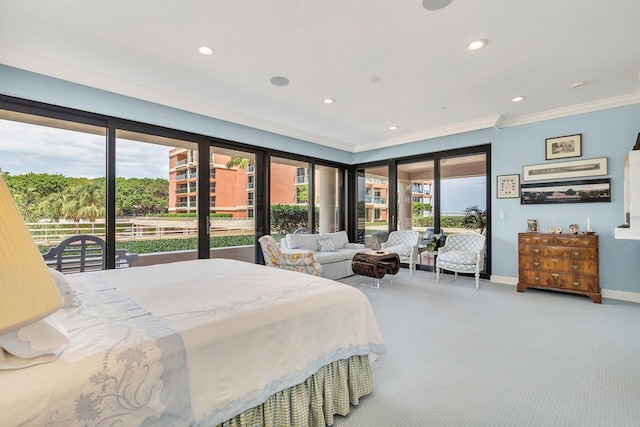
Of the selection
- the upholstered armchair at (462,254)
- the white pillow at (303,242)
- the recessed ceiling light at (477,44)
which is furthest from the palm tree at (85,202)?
the upholstered armchair at (462,254)

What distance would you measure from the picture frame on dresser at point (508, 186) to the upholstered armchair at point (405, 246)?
1596mm

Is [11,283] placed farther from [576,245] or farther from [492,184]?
[492,184]

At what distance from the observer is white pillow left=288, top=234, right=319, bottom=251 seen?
574cm

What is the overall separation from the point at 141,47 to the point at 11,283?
3390mm

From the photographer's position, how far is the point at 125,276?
2.38 meters

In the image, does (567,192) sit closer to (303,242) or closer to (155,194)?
(303,242)

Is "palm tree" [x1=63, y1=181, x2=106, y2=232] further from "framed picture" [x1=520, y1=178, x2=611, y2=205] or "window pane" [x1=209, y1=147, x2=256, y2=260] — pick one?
"framed picture" [x1=520, y1=178, x2=611, y2=205]

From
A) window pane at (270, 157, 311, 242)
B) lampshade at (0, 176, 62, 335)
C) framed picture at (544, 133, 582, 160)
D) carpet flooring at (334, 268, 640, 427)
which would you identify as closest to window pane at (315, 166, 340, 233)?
window pane at (270, 157, 311, 242)

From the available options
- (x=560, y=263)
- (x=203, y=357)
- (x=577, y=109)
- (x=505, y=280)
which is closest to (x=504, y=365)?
(x=203, y=357)

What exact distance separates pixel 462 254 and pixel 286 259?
9.51 feet

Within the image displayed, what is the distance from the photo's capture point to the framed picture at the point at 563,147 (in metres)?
4.61

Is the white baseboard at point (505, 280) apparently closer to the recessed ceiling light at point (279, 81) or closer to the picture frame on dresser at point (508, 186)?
the picture frame on dresser at point (508, 186)

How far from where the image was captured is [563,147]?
4.73m

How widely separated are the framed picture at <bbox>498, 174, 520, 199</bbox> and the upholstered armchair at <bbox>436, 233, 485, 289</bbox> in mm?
803
